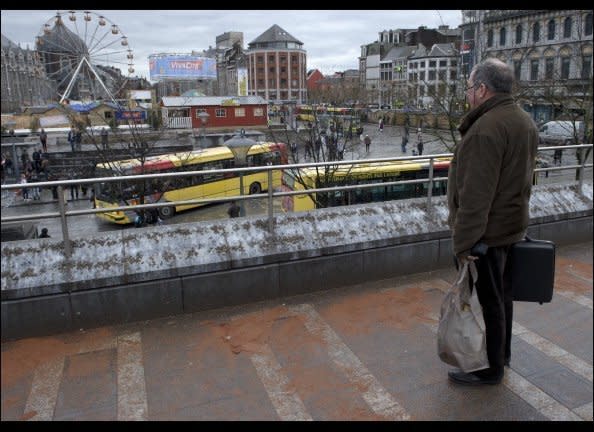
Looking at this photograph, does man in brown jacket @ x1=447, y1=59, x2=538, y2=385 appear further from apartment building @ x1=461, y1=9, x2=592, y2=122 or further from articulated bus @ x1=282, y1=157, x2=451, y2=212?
articulated bus @ x1=282, y1=157, x2=451, y2=212

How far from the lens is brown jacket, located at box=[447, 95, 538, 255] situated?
2.75 m

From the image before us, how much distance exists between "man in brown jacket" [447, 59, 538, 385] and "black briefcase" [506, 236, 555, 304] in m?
0.09

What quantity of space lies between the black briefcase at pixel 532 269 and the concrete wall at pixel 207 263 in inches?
69.6

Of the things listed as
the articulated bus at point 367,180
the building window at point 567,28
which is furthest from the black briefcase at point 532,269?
the building window at point 567,28

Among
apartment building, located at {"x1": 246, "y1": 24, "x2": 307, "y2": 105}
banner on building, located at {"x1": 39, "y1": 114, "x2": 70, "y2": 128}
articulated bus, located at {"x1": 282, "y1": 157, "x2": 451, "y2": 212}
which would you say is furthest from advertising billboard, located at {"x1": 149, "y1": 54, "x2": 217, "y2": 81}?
A: articulated bus, located at {"x1": 282, "y1": 157, "x2": 451, "y2": 212}

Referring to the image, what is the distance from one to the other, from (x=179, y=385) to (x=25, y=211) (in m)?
28.5

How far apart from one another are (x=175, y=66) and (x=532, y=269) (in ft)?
234

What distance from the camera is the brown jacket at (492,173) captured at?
9.02ft

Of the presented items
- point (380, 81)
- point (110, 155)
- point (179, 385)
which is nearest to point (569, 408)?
point (179, 385)

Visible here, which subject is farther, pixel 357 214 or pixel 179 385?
pixel 357 214

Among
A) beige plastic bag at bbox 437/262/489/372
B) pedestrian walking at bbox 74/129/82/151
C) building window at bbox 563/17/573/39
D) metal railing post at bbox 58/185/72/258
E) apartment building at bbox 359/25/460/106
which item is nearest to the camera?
beige plastic bag at bbox 437/262/489/372

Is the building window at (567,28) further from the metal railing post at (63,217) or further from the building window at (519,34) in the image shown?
the metal railing post at (63,217)

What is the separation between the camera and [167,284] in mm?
4082
